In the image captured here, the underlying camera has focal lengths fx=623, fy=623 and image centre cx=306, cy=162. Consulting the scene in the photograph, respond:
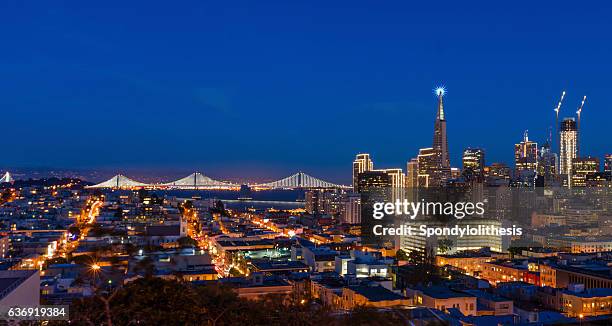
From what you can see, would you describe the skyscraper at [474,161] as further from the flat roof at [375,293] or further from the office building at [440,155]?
the flat roof at [375,293]

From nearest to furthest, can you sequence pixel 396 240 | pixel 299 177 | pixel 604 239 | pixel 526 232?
pixel 396 240 < pixel 604 239 < pixel 526 232 < pixel 299 177

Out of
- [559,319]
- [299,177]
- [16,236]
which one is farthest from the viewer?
[299,177]

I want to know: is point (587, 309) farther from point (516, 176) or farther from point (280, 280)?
point (516, 176)

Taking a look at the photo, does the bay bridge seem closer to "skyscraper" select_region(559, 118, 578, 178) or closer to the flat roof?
"skyscraper" select_region(559, 118, 578, 178)

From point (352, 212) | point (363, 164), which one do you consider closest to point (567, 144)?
point (363, 164)

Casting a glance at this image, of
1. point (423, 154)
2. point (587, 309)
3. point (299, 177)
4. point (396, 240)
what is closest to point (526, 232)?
point (396, 240)

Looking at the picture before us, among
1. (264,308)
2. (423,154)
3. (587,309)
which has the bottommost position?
(587,309)

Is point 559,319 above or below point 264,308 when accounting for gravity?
below

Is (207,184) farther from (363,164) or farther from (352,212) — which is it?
(352,212)
